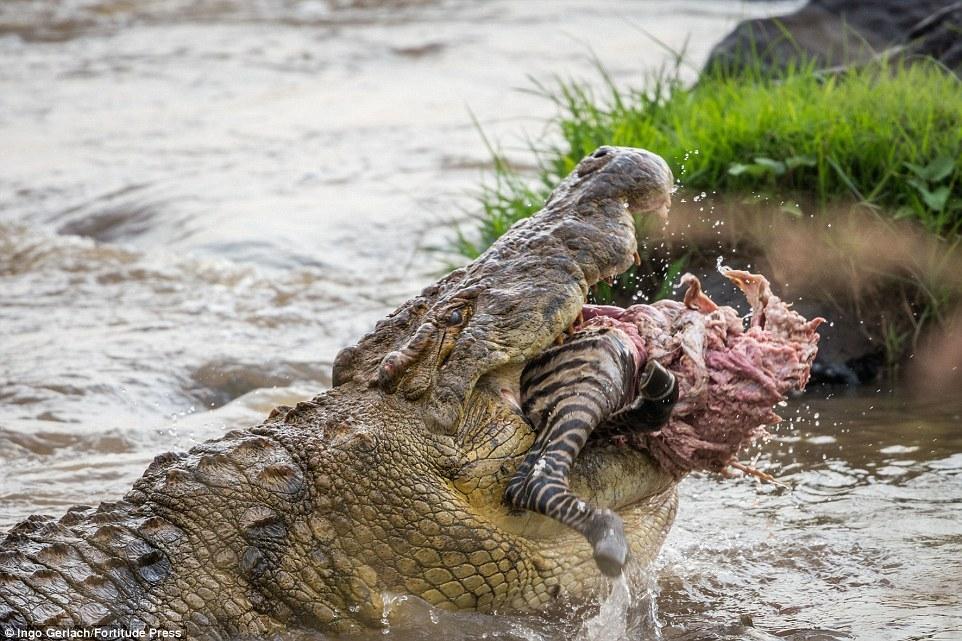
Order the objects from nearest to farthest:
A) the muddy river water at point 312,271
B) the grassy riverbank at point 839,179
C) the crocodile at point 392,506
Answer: the crocodile at point 392,506 < the muddy river water at point 312,271 < the grassy riverbank at point 839,179

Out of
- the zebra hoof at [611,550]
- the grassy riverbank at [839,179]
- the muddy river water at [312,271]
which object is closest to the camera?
the zebra hoof at [611,550]

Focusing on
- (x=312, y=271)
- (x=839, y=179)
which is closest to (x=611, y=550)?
(x=839, y=179)

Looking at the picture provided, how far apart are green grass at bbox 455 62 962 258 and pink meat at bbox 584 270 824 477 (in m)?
2.42

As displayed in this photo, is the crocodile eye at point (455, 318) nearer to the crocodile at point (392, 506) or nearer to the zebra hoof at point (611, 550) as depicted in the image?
the crocodile at point (392, 506)

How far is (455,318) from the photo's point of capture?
302 centimetres

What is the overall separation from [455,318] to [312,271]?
485cm

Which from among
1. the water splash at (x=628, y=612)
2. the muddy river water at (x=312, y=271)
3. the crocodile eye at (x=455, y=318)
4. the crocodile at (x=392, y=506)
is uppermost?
the crocodile eye at (x=455, y=318)

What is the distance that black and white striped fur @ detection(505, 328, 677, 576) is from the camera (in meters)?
2.70

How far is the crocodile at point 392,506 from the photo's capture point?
2943 millimetres

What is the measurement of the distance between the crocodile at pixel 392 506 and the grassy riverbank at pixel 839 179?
2519 mm

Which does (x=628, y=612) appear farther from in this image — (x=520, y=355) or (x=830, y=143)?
(x=830, y=143)

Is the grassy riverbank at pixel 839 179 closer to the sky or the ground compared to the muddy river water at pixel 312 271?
closer to the sky

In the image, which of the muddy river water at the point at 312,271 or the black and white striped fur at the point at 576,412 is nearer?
the black and white striped fur at the point at 576,412

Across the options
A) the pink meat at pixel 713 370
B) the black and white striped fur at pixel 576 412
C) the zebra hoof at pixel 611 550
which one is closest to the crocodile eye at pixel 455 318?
the black and white striped fur at pixel 576 412
